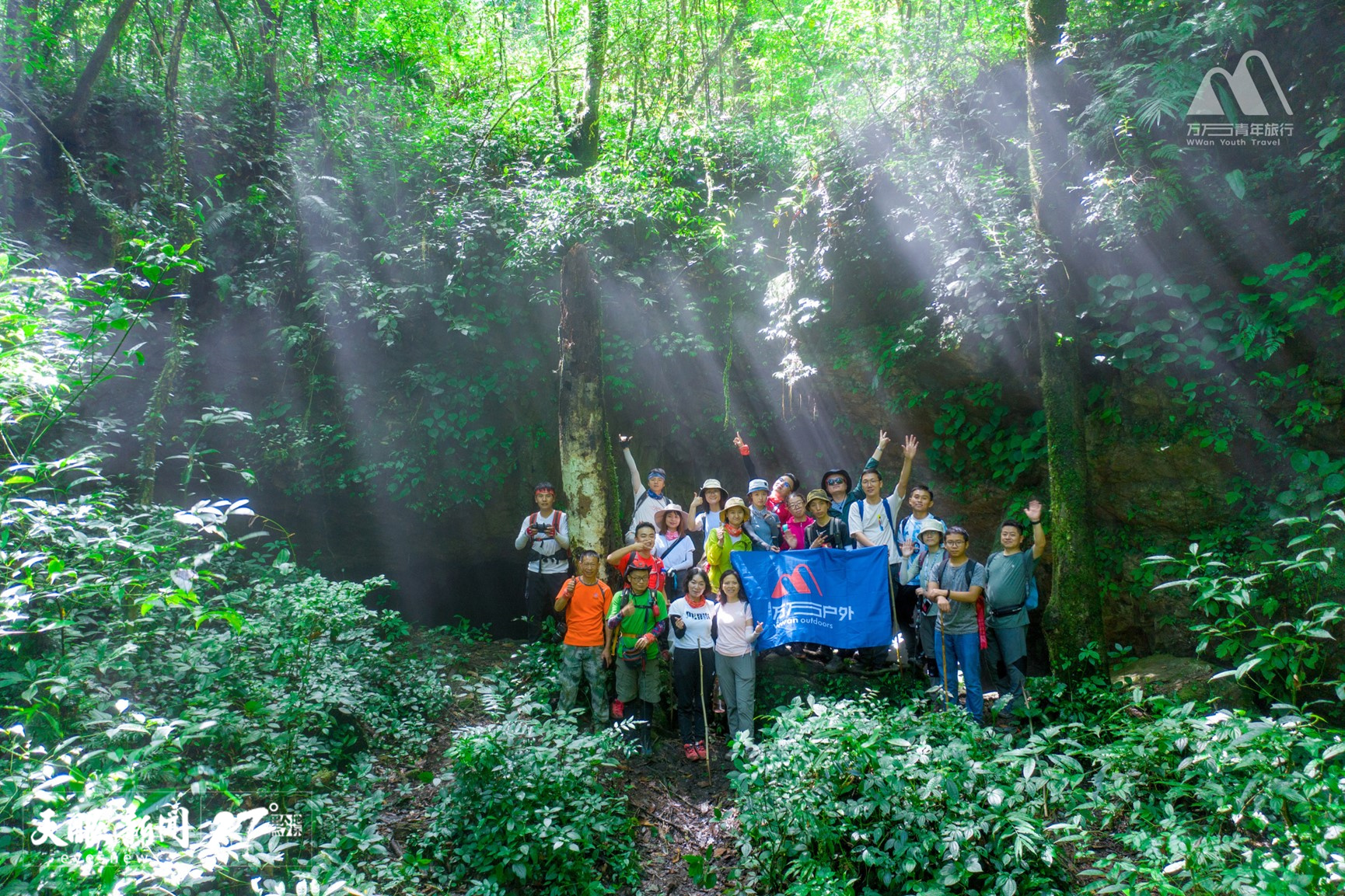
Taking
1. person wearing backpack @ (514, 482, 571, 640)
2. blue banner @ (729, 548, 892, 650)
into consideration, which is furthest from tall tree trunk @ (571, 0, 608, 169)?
blue banner @ (729, 548, 892, 650)

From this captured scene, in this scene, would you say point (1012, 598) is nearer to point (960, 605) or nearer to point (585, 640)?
point (960, 605)

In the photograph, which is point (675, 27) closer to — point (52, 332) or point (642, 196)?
point (642, 196)

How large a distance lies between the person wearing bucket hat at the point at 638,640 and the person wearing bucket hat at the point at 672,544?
2.57 feet

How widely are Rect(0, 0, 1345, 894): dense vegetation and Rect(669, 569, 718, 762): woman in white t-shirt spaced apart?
632 mm

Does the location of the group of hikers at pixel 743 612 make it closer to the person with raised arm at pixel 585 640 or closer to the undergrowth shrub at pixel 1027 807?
the person with raised arm at pixel 585 640

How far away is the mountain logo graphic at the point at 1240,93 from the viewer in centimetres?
592

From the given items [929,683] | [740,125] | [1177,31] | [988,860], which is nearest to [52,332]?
[988,860]

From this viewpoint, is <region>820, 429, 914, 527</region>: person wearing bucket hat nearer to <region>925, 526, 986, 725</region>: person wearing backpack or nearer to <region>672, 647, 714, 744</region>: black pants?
<region>925, 526, 986, 725</region>: person wearing backpack

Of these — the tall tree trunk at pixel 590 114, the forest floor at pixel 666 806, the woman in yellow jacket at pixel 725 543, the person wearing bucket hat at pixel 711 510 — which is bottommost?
the forest floor at pixel 666 806

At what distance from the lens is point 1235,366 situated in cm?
615

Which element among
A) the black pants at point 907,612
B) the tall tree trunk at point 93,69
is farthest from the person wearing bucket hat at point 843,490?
the tall tree trunk at point 93,69

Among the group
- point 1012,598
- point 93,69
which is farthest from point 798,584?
point 93,69

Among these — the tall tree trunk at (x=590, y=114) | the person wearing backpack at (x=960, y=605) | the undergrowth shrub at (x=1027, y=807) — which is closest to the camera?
the undergrowth shrub at (x=1027, y=807)

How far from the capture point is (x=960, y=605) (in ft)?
18.6
